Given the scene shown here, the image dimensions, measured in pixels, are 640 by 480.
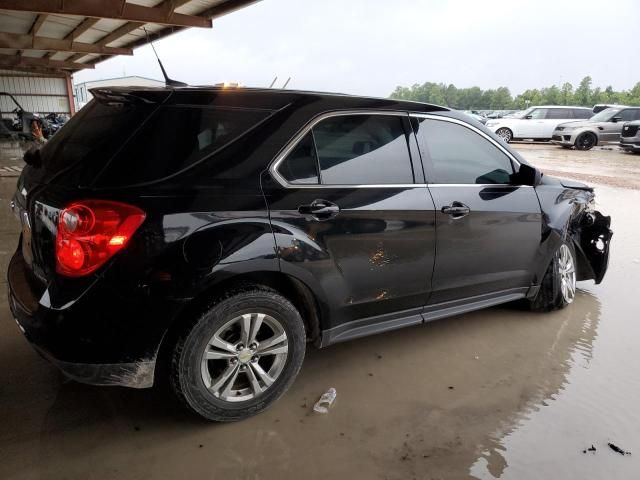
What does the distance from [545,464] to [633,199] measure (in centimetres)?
795

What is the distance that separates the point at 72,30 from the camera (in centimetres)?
1510

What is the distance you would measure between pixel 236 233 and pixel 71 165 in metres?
0.82

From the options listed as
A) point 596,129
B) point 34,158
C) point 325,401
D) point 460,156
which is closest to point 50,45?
point 34,158

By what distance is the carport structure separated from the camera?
10.5m

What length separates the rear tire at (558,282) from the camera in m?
3.65

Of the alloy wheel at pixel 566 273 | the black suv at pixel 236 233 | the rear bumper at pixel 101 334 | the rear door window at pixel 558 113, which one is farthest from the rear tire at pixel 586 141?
the rear bumper at pixel 101 334

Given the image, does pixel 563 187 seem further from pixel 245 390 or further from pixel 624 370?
pixel 245 390

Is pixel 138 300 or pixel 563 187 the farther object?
pixel 563 187

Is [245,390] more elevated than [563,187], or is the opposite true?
[563,187]

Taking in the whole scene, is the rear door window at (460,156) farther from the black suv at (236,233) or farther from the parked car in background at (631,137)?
the parked car in background at (631,137)

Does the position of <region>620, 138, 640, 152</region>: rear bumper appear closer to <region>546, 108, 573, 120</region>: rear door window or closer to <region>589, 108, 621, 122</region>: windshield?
<region>589, 108, 621, 122</region>: windshield

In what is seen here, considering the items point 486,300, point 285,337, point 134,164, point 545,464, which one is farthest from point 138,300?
point 486,300

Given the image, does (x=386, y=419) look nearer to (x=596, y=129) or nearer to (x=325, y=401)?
(x=325, y=401)

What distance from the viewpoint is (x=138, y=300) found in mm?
1973
